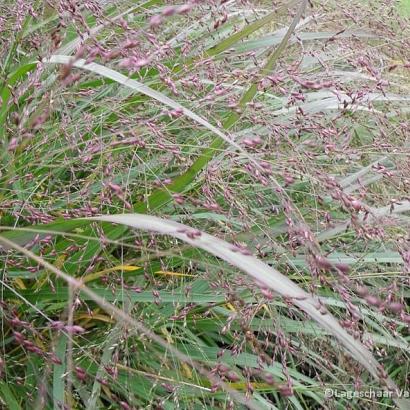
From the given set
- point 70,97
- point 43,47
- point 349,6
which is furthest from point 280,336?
point 349,6

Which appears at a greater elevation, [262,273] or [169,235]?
[262,273]

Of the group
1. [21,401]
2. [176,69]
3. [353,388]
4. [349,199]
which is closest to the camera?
[349,199]

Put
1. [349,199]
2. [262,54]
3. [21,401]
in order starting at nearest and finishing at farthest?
[349,199], [21,401], [262,54]

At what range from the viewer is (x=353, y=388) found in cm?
116

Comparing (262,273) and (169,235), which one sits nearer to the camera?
(262,273)

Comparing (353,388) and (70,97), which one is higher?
(70,97)

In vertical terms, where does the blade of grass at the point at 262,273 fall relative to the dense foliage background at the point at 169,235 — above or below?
above

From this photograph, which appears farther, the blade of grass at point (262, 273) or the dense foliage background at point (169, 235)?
the dense foliage background at point (169, 235)

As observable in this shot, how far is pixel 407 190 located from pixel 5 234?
30.9 inches

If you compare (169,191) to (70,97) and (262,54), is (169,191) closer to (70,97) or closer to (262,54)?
(70,97)

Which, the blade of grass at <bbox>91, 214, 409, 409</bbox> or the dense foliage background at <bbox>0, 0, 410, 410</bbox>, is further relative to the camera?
the dense foliage background at <bbox>0, 0, 410, 410</bbox>

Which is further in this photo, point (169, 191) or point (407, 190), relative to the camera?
point (407, 190)

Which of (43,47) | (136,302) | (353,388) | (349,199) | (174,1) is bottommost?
(353,388)

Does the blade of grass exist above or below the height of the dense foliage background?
above
